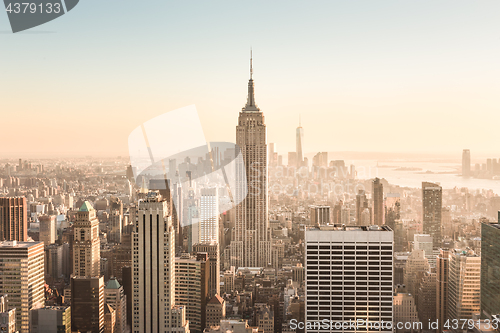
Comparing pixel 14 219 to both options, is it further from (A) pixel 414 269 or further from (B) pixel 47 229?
(A) pixel 414 269

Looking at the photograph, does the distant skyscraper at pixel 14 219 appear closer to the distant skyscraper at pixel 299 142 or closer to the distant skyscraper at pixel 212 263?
the distant skyscraper at pixel 212 263

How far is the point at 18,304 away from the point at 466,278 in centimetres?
576

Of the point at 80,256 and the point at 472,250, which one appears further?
the point at 80,256

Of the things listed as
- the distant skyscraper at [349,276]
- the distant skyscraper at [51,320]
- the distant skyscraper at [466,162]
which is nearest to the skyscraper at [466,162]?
the distant skyscraper at [466,162]

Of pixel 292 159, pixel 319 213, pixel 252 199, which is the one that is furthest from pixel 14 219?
pixel 252 199

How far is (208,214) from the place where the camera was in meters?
8.46

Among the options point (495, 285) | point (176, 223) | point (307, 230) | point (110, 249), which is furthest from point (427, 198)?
point (110, 249)

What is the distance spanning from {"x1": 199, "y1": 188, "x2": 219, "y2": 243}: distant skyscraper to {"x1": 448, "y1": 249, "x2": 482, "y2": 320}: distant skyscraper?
12.6ft

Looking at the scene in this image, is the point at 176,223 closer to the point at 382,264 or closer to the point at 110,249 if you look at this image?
the point at 110,249

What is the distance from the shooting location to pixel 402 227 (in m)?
7.59

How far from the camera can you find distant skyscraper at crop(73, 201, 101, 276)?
7.56 metres

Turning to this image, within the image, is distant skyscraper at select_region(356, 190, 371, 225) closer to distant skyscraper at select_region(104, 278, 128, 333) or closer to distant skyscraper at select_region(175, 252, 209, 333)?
distant skyscraper at select_region(175, 252, 209, 333)

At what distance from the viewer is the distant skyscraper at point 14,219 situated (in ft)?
23.6

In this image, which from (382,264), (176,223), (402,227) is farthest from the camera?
(402,227)
